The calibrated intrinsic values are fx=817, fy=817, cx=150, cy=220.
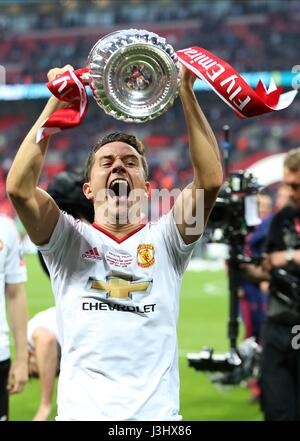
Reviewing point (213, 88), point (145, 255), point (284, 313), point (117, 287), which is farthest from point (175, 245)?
point (284, 313)

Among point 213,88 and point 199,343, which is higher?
point 213,88

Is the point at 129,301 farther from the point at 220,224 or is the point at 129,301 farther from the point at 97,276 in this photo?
the point at 220,224

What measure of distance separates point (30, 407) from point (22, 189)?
4.12m

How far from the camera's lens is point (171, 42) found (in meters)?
29.2

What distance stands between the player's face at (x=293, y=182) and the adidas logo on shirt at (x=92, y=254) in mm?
2362

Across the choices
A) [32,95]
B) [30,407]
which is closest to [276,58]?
[32,95]

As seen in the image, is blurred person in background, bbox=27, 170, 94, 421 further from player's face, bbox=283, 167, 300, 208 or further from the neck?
the neck

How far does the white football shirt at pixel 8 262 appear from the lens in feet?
12.3

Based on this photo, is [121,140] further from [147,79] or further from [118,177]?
[147,79]

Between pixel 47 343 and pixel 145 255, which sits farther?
pixel 47 343

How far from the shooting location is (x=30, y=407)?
19.9 ft

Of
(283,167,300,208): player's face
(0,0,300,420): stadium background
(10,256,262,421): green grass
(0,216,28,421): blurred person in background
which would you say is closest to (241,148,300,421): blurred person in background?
(283,167,300,208): player's face

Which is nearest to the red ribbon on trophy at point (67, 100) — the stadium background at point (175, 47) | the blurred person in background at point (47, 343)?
the blurred person in background at point (47, 343)

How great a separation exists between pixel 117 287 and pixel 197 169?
1.36 ft
